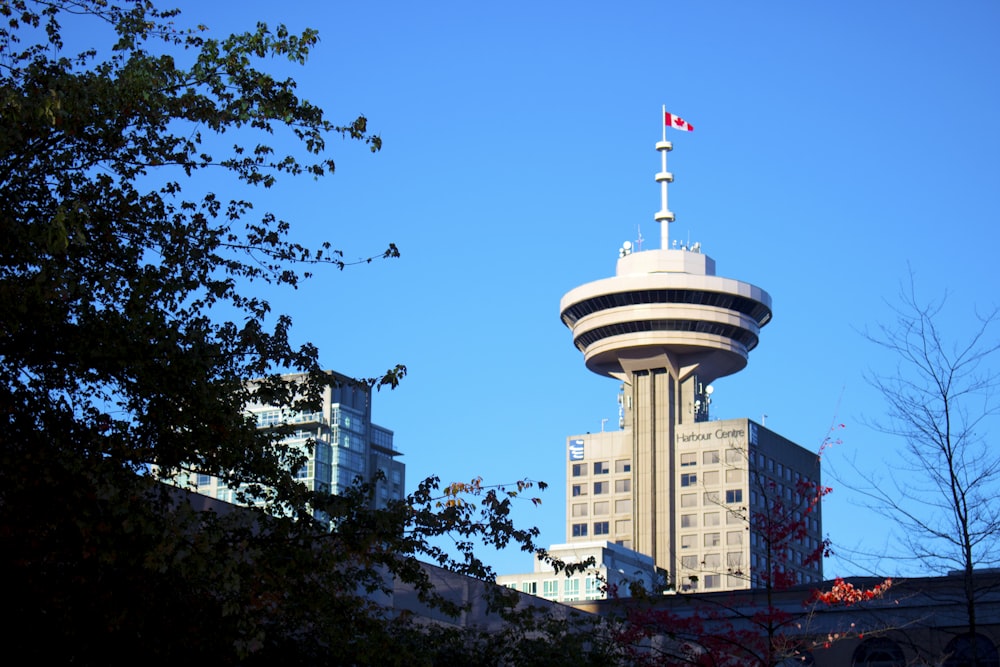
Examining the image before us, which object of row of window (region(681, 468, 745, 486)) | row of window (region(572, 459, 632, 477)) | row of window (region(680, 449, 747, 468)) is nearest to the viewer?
row of window (region(680, 449, 747, 468))

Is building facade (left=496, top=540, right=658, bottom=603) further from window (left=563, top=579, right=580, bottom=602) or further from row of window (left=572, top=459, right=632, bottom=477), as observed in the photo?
row of window (left=572, top=459, right=632, bottom=477)

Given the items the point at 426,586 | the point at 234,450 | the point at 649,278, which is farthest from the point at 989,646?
the point at 649,278

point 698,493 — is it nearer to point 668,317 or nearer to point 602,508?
point 602,508

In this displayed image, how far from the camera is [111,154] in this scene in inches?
792

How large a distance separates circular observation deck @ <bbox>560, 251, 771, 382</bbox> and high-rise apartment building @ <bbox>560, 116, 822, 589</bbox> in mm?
126

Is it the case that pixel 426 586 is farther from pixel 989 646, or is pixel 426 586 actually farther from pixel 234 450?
pixel 989 646

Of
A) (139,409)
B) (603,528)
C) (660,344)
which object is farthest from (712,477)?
(139,409)

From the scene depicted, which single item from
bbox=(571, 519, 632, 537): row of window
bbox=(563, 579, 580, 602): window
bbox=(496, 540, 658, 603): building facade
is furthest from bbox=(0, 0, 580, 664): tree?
bbox=(571, 519, 632, 537): row of window

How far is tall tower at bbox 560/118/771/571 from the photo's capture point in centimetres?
18125

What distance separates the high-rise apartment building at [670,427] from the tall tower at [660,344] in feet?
0.42

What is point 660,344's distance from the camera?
182m

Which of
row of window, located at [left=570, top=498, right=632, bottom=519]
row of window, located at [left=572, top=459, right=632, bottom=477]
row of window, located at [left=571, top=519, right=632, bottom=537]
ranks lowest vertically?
row of window, located at [left=571, top=519, right=632, bottom=537]

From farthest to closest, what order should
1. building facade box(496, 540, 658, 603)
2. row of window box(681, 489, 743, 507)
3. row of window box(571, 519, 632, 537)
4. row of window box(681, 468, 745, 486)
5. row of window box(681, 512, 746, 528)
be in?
1. row of window box(571, 519, 632, 537)
2. row of window box(681, 468, 745, 486)
3. row of window box(681, 489, 743, 507)
4. row of window box(681, 512, 746, 528)
5. building facade box(496, 540, 658, 603)

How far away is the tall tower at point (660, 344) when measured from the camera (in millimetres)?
181250
